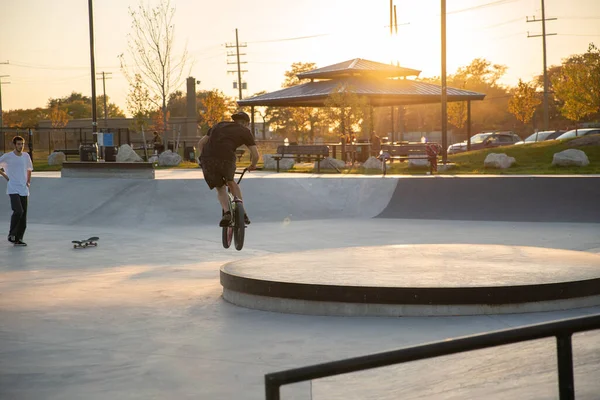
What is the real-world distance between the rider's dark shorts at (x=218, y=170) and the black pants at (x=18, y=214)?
5.05 m

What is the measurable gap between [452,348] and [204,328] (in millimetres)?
4831

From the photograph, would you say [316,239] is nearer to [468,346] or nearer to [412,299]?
[412,299]

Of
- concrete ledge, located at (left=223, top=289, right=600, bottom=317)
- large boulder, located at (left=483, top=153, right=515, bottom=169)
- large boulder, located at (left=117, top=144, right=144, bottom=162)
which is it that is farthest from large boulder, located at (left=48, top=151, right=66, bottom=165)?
concrete ledge, located at (left=223, top=289, right=600, bottom=317)

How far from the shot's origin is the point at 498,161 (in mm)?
27359

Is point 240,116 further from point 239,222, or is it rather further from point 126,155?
point 126,155

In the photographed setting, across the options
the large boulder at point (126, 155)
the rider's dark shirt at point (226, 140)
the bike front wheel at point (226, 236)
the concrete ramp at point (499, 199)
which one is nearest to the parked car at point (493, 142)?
the large boulder at point (126, 155)

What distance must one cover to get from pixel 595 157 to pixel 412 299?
22.8 metres

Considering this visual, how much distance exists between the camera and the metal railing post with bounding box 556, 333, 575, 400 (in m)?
2.38

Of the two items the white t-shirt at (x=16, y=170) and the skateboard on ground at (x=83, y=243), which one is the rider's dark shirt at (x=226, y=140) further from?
the white t-shirt at (x=16, y=170)

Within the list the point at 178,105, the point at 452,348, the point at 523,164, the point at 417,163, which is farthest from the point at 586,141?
the point at 178,105

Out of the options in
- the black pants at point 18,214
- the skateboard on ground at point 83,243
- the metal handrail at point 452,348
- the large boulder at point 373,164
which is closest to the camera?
the metal handrail at point 452,348

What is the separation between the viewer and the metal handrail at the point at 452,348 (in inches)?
87.9

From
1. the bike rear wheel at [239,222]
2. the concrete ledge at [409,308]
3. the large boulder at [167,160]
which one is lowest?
the concrete ledge at [409,308]

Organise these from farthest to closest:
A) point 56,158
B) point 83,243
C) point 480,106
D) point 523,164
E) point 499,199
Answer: point 480,106
point 56,158
point 523,164
point 499,199
point 83,243
